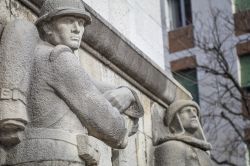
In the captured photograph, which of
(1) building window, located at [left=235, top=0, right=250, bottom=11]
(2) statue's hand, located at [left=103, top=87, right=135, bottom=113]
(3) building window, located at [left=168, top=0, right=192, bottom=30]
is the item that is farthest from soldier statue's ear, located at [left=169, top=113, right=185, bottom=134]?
(3) building window, located at [left=168, top=0, right=192, bottom=30]

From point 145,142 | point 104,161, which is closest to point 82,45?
point 104,161

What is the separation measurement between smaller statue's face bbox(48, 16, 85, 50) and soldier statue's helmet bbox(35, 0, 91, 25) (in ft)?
0.15

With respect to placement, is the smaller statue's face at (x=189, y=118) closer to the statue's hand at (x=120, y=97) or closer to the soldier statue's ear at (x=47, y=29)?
the statue's hand at (x=120, y=97)

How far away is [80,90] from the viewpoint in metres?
4.78

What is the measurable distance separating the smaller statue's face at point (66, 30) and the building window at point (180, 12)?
19.2m

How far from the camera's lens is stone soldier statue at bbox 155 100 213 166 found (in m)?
6.91

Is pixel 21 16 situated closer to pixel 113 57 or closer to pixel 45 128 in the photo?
pixel 45 128

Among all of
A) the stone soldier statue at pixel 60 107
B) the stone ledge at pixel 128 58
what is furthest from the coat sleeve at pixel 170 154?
the stone soldier statue at pixel 60 107

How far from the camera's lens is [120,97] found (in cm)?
553

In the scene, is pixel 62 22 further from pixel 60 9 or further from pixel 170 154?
pixel 170 154

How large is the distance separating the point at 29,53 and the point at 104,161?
1312mm

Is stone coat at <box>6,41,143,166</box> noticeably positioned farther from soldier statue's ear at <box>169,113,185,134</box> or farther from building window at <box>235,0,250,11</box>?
building window at <box>235,0,250,11</box>

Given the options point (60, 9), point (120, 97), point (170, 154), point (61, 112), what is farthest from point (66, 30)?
point (170, 154)

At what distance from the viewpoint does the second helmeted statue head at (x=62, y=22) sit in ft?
16.3
